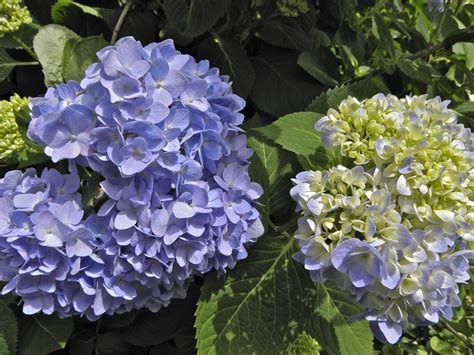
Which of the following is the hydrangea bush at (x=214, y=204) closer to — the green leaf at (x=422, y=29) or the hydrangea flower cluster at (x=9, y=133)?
the hydrangea flower cluster at (x=9, y=133)

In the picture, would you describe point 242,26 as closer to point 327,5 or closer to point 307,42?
point 307,42

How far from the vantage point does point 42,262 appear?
0.91 m

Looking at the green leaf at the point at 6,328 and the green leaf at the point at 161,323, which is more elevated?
the green leaf at the point at 6,328

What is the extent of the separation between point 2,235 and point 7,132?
1.00 feet

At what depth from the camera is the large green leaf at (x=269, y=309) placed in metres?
1.11

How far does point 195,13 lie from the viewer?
1285 millimetres

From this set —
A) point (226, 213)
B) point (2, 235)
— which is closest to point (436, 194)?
point (226, 213)

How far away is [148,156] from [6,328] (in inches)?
20.3

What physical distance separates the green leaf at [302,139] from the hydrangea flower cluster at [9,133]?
49cm

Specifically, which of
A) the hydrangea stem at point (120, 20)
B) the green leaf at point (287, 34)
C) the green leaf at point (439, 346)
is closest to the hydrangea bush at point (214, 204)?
the hydrangea stem at point (120, 20)

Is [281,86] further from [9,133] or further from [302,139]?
[9,133]

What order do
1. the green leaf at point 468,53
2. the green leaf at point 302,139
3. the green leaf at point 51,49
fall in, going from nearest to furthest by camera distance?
the green leaf at point 302,139 → the green leaf at point 51,49 → the green leaf at point 468,53

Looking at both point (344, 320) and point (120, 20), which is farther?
point (120, 20)

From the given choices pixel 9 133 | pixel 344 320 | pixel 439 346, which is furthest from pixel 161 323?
pixel 439 346
